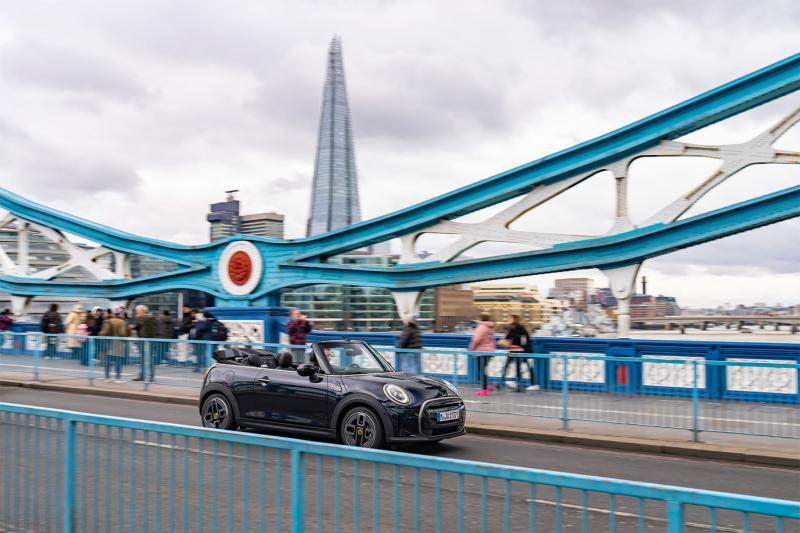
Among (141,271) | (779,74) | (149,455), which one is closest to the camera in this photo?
(149,455)

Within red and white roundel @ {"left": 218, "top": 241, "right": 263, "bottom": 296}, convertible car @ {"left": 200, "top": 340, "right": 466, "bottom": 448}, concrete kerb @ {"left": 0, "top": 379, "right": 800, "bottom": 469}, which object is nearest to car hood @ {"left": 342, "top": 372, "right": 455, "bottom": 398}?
convertible car @ {"left": 200, "top": 340, "right": 466, "bottom": 448}

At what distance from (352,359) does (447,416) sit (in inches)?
66.5

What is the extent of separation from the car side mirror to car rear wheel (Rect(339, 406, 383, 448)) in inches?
28.1

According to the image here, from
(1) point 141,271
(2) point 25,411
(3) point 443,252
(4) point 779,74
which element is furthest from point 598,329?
(1) point 141,271

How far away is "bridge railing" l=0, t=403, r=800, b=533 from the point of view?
3.02 m

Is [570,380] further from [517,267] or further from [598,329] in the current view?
[598,329]

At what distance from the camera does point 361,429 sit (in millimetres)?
9750

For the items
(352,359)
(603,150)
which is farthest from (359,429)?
(603,150)

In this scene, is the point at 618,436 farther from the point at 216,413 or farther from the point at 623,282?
the point at 623,282

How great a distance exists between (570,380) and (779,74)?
531 inches

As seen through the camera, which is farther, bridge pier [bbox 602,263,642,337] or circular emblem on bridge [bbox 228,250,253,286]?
circular emblem on bridge [bbox 228,250,253,286]

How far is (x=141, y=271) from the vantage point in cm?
16100

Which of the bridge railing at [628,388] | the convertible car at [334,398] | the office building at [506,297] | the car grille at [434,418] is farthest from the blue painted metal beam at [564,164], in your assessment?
the office building at [506,297]

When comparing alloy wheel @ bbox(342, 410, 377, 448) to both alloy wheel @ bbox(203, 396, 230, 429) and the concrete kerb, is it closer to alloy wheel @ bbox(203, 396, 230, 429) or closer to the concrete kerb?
alloy wheel @ bbox(203, 396, 230, 429)
